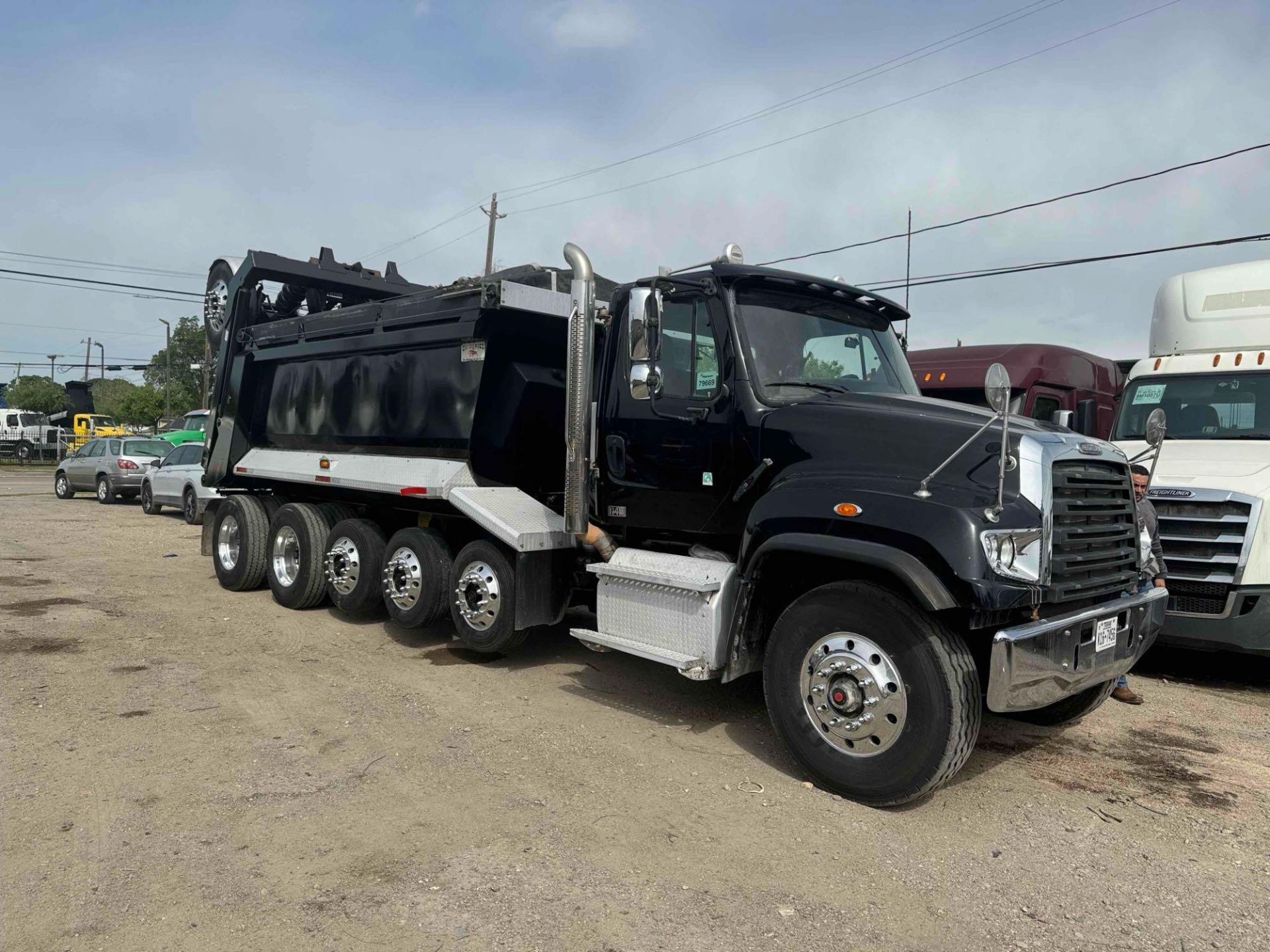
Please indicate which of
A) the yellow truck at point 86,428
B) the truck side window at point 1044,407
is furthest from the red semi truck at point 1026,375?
the yellow truck at point 86,428

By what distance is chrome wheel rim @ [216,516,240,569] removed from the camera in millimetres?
9859

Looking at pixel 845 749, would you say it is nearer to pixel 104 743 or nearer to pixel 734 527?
pixel 734 527

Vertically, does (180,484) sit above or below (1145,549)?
Answer: below

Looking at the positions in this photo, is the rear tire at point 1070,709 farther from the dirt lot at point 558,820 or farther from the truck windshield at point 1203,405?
the truck windshield at point 1203,405

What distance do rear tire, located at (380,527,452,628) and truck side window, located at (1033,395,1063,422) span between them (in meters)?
7.61

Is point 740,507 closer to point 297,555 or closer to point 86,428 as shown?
point 297,555

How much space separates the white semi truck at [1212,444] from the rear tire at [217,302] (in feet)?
30.2

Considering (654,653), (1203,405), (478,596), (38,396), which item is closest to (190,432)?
(478,596)

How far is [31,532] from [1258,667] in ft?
54.7

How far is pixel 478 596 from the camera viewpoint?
22.0 ft

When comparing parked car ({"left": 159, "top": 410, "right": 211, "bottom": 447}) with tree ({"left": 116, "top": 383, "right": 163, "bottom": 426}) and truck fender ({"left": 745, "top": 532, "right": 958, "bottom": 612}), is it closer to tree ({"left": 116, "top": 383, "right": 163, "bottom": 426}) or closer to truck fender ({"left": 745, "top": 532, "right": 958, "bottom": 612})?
truck fender ({"left": 745, "top": 532, "right": 958, "bottom": 612})

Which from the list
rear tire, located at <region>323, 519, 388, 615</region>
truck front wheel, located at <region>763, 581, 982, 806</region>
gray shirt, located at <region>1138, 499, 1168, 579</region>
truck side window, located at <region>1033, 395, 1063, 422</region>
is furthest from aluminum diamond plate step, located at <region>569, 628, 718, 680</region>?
truck side window, located at <region>1033, 395, 1063, 422</region>

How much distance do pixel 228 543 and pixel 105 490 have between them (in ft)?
47.6

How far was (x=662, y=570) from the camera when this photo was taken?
17.6 feet
